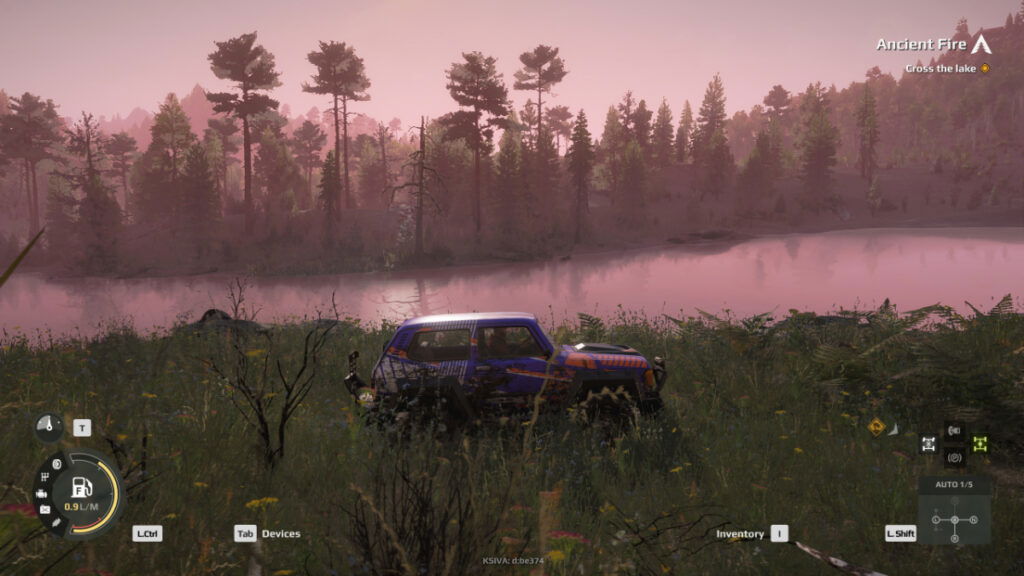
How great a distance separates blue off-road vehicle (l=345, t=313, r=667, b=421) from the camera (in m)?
6.27

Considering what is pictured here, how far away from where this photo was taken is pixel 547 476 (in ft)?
16.0

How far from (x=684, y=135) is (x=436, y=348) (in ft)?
331

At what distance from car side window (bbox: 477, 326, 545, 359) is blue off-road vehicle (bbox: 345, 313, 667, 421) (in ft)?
0.04

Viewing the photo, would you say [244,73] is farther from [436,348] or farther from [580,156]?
[436,348]

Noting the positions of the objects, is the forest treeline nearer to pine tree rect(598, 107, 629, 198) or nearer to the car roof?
pine tree rect(598, 107, 629, 198)

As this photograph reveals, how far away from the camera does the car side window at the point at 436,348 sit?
6707mm

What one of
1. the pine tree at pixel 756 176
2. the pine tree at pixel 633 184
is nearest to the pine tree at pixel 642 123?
the pine tree at pixel 756 176

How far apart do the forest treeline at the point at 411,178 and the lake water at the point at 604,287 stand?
19.0ft

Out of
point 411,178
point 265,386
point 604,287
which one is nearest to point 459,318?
point 265,386

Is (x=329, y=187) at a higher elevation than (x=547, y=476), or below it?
higher

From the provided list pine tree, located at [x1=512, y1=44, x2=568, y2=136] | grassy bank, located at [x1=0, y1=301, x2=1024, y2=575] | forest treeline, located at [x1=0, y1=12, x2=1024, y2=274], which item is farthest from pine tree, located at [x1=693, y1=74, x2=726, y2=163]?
grassy bank, located at [x1=0, y1=301, x2=1024, y2=575]

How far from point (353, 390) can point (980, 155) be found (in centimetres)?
11495

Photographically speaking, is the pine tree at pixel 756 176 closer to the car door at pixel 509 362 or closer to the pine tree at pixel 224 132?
the pine tree at pixel 224 132

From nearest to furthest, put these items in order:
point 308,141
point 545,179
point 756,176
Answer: point 545,179
point 756,176
point 308,141
